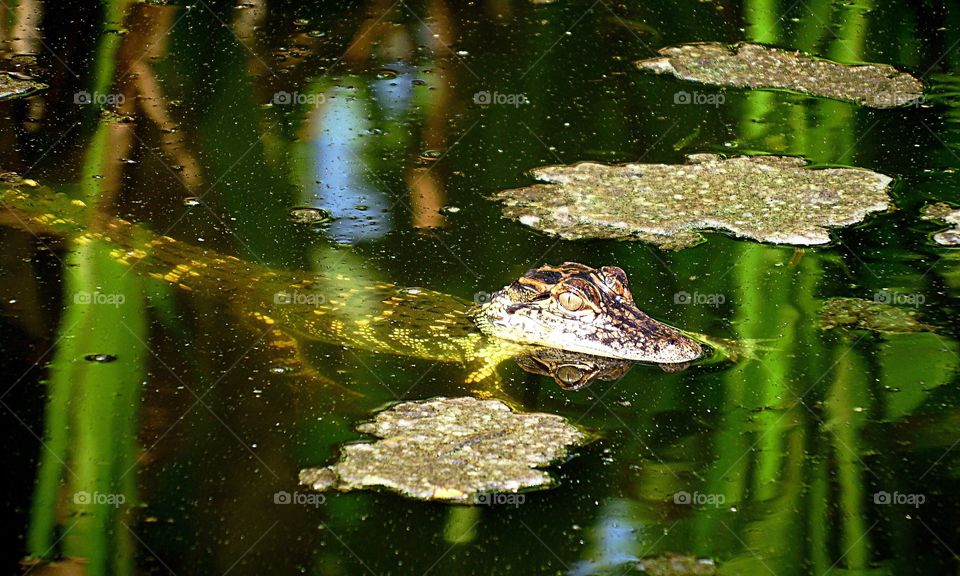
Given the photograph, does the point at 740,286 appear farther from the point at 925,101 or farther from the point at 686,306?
the point at 925,101

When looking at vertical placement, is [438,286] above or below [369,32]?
below

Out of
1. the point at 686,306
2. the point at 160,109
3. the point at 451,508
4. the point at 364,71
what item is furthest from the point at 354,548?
the point at 364,71

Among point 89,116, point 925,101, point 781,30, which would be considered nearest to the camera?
point 89,116
